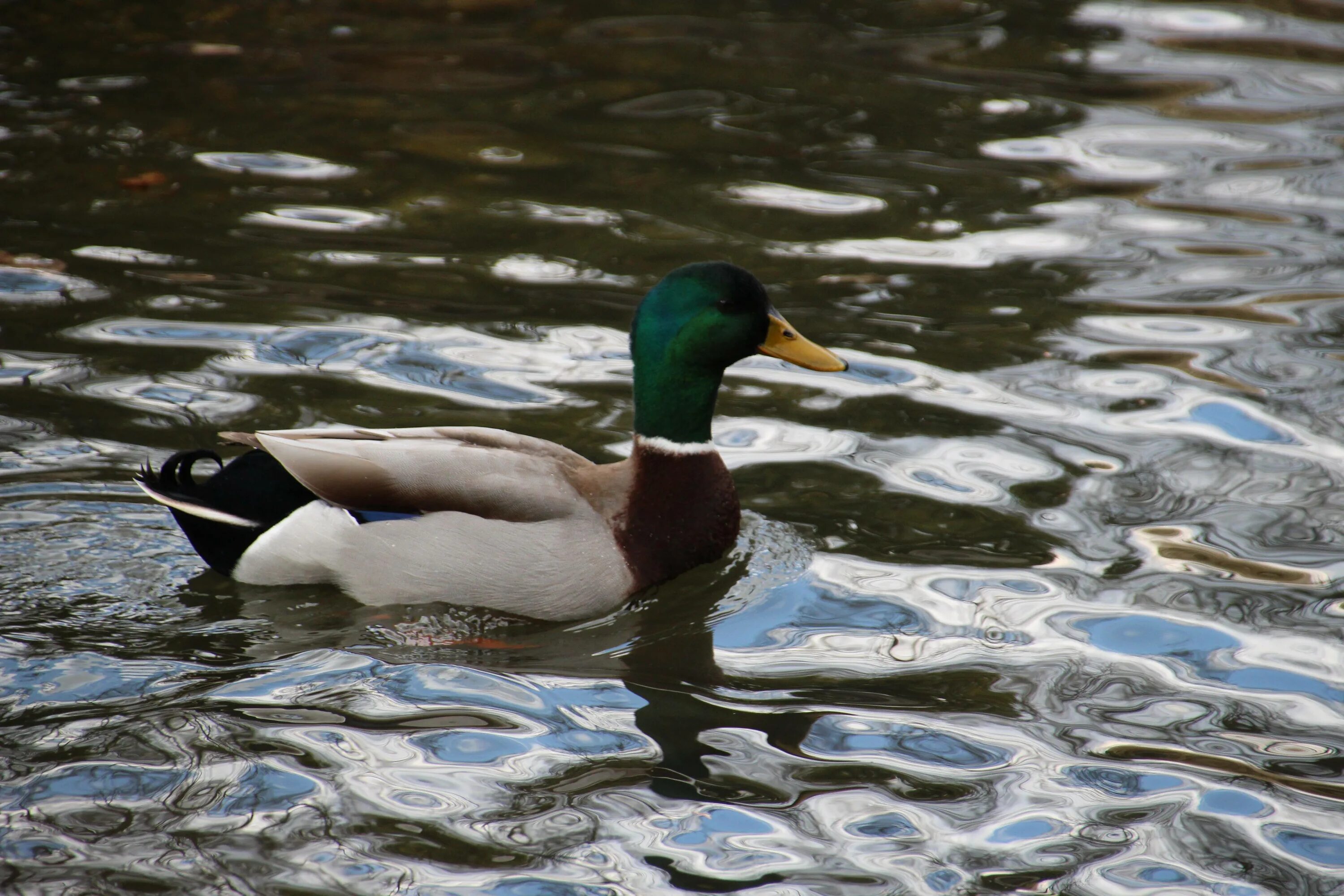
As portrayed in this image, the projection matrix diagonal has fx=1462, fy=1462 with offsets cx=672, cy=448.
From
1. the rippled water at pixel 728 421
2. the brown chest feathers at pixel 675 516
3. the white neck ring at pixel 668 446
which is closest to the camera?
the rippled water at pixel 728 421

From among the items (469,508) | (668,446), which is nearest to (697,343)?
(668,446)

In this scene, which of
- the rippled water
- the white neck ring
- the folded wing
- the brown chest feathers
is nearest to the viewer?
the rippled water

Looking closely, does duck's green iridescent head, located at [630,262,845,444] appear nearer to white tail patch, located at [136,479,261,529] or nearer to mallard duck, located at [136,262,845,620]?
mallard duck, located at [136,262,845,620]

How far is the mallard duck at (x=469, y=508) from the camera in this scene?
4.43m

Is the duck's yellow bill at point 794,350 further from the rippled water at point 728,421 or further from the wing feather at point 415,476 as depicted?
the wing feather at point 415,476

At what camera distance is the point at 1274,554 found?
16.8 feet

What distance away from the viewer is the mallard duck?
14.5 ft

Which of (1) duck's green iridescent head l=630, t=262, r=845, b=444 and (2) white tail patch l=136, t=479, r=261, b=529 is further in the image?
(1) duck's green iridescent head l=630, t=262, r=845, b=444

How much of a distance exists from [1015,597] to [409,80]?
6.02 metres

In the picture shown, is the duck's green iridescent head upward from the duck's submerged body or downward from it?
upward

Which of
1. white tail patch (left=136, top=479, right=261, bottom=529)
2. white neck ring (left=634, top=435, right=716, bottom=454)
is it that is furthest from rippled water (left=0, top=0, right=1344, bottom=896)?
white neck ring (left=634, top=435, right=716, bottom=454)

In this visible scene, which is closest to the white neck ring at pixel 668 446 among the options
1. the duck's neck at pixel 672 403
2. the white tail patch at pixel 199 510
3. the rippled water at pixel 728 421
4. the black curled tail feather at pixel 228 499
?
the duck's neck at pixel 672 403

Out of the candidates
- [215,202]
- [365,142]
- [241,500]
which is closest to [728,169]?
[365,142]

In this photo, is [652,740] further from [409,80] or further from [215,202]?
[409,80]
